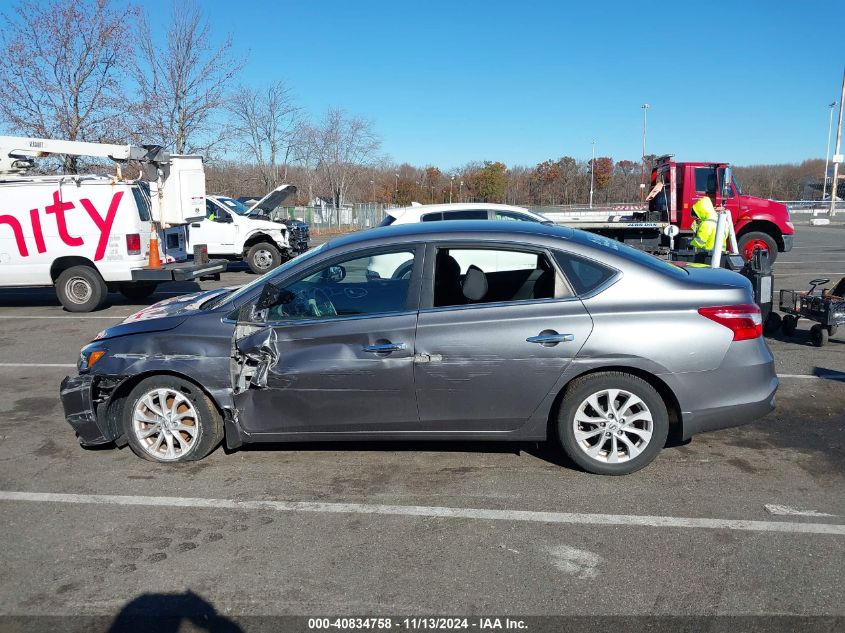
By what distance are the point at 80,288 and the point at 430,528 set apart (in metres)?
9.78

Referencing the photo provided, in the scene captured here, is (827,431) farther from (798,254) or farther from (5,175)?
(798,254)

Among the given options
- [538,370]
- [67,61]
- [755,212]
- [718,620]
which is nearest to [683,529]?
[718,620]

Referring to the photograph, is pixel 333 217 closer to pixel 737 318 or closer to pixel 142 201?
pixel 142 201

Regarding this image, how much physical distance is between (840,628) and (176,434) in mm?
4011

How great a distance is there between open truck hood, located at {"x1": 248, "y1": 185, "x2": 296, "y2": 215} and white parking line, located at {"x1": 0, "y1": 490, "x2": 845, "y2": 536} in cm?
1326

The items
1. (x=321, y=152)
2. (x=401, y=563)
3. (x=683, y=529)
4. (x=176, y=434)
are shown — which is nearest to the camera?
(x=401, y=563)

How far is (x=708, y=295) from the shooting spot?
449 cm

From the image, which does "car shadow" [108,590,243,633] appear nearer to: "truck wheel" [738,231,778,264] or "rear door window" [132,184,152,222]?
"rear door window" [132,184,152,222]

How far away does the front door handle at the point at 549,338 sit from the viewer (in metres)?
4.37

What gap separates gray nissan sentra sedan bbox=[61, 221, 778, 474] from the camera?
173 inches

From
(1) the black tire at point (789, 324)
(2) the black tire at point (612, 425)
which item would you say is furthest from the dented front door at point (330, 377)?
(1) the black tire at point (789, 324)

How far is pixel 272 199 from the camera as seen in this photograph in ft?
56.4

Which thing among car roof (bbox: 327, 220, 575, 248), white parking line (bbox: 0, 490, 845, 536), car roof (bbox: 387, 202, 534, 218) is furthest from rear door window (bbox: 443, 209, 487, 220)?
white parking line (bbox: 0, 490, 845, 536)

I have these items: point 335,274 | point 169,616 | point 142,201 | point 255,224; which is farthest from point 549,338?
point 255,224
